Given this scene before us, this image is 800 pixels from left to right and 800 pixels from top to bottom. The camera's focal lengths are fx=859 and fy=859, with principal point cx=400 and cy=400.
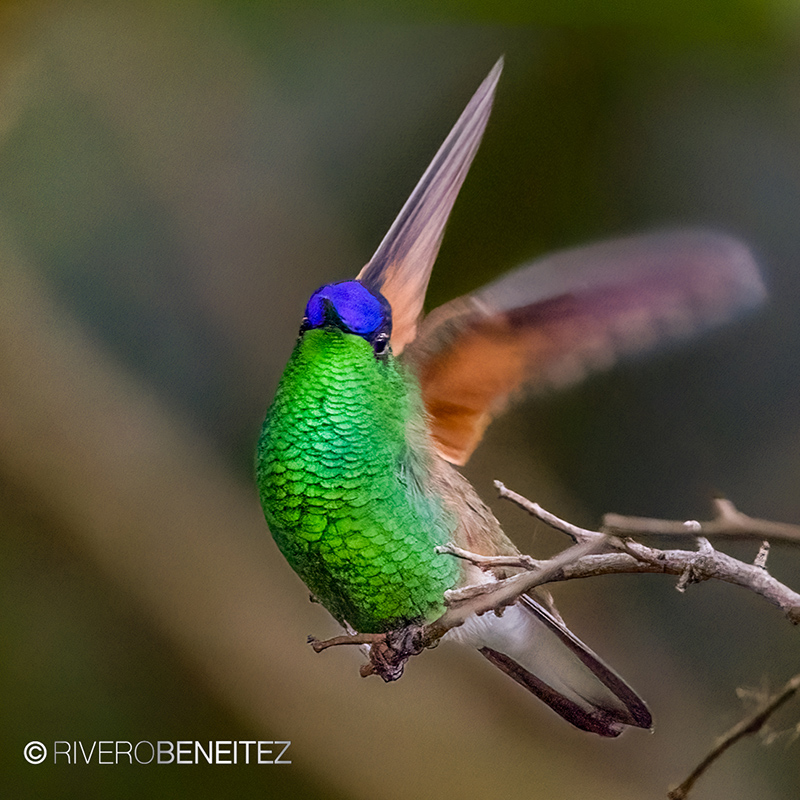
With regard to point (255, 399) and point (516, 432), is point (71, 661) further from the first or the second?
point (516, 432)

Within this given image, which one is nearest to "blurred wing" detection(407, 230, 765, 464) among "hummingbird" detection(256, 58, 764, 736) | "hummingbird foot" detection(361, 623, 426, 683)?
"hummingbird" detection(256, 58, 764, 736)

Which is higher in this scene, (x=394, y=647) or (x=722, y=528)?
(x=722, y=528)

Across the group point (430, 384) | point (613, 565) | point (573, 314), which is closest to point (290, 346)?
point (430, 384)

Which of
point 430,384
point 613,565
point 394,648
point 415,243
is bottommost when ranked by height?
point 394,648

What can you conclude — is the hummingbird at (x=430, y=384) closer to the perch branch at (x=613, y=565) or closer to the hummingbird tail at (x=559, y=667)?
the hummingbird tail at (x=559, y=667)

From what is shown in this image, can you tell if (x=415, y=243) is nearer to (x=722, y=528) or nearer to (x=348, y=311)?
(x=348, y=311)

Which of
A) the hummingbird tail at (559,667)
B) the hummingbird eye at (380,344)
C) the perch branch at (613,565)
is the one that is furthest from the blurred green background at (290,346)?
the perch branch at (613,565)

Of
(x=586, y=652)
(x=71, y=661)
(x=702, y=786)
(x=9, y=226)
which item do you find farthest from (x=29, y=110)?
(x=702, y=786)

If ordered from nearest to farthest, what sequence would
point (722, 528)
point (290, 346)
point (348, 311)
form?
1. point (722, 528)
2. point (348, 311)
3. point (290, 346)
